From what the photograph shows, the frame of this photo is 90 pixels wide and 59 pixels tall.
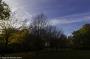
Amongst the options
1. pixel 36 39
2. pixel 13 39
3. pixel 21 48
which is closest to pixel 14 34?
pixel 13 39

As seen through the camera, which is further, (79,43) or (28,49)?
(79,43)

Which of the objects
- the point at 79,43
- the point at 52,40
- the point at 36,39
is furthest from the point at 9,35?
the point at 79,43

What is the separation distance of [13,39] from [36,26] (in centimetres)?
1565

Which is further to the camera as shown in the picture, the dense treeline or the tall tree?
the tall tree

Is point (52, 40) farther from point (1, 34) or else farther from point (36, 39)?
point (1, 34)

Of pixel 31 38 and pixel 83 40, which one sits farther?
pixel 83 40

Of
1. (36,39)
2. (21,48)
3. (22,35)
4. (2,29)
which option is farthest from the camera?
(36,39)

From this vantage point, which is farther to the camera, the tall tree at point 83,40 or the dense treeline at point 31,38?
the tall tree at point 83,40

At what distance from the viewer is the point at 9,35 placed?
5359cm

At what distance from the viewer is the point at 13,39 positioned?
180 ft

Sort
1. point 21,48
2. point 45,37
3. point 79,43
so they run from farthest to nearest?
point 79,43, point 45,37, point 21,48

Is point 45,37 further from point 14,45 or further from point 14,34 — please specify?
point 14,34

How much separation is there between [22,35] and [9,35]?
432cm

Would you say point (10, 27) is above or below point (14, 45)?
above
